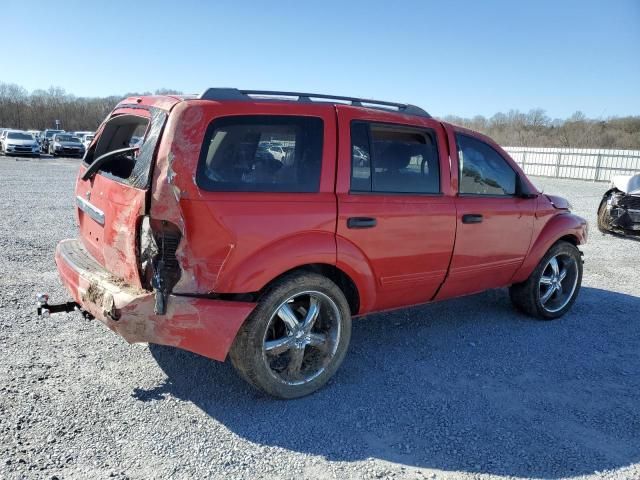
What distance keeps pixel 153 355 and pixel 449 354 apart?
2408mm

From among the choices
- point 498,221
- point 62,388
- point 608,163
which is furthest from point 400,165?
point 608,163

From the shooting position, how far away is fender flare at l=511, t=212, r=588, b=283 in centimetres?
497

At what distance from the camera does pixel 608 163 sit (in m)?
27.2

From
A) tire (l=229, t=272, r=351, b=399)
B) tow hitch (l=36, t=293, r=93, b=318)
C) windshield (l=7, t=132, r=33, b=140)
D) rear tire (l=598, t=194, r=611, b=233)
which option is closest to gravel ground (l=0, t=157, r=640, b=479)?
tire (l=229, t=272, r=351, b=399)

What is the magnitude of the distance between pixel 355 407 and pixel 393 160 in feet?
6.00

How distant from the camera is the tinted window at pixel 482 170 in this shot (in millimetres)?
4352

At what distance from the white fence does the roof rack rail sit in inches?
1035

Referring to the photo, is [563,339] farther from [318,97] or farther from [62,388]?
[62,388]

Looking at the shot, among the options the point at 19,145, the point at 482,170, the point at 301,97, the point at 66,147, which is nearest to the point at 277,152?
the point at 301,97

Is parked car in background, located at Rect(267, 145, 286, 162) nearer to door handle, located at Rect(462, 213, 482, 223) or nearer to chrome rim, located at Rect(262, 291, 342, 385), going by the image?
chrome rim, located at Rect(262, 291, 342, 385)

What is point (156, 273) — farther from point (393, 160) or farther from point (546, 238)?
point (546, 238)

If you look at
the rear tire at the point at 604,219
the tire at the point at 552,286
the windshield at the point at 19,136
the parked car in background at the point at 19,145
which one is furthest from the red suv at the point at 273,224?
the windshield at the point at 19,136

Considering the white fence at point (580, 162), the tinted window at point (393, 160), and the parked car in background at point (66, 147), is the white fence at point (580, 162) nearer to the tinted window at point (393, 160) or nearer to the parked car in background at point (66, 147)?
the tinted window at point (393, 160)

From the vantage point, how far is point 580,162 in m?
28.7
